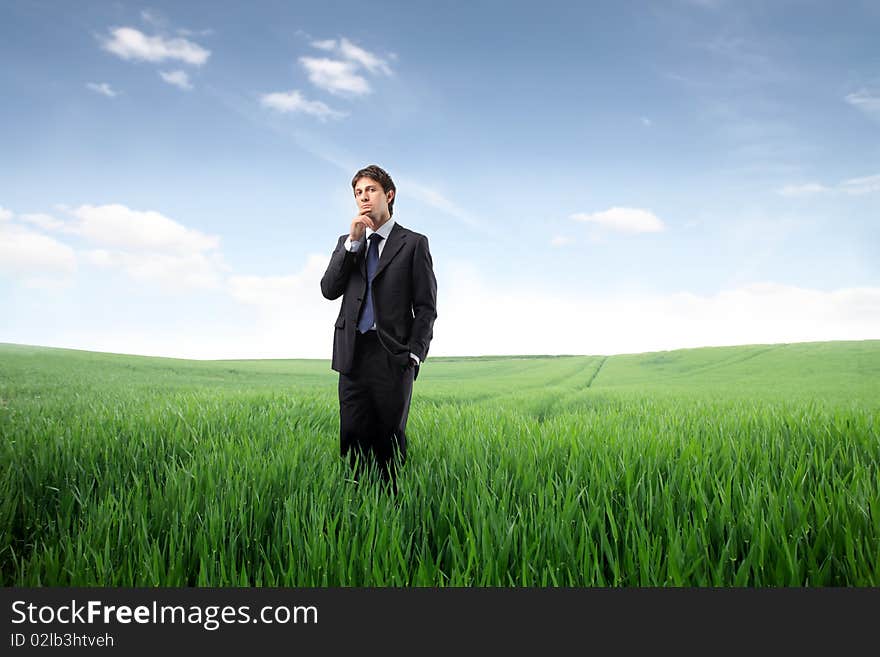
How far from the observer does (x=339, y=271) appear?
128 inches

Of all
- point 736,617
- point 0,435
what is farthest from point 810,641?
point 0,435

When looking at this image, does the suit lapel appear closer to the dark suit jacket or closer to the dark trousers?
the dark suit jacket

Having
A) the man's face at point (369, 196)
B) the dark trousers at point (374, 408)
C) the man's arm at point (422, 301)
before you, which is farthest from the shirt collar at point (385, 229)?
the dark trousers at point (374, 408)

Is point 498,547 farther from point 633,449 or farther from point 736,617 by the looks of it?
point 633,449

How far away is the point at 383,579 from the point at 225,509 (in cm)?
105

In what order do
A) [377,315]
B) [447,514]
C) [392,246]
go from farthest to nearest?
[392,246]
[377,315]
[447,514]

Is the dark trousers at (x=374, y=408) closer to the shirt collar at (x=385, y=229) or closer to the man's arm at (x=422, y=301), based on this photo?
the man's arm at (x=422, y=301)

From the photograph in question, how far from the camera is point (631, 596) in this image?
137cm

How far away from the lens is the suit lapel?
10.7ft

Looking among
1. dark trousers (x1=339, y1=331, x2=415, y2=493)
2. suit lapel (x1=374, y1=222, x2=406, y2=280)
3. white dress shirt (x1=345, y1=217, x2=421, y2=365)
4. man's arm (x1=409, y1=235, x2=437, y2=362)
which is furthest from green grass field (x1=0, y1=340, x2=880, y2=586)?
suit lapel (x1=374, y1=222, x2=406, y2=280)

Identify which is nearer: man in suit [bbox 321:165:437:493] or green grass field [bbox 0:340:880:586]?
green grass field [bbox 0:340:880:586]

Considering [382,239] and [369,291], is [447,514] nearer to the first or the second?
[369,291]

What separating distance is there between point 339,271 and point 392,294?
0.39 m

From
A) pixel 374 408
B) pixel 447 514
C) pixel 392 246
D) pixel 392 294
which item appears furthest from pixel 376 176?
pixel 447 514
